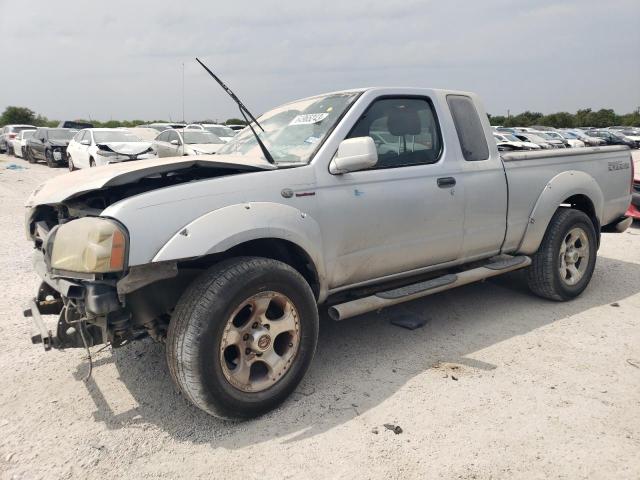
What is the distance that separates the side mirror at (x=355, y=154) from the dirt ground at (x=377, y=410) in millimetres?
1424

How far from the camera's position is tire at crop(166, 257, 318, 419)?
107 inches

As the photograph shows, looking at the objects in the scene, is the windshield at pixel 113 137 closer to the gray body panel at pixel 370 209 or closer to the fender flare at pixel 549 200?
the gray body panel at pixel 370 209

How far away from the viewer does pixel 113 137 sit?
51.5 ft

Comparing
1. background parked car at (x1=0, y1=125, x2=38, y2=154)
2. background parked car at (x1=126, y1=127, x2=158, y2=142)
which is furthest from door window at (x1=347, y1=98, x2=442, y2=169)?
background parked car at (x1=0, y1=125, x2=38, y2=154)

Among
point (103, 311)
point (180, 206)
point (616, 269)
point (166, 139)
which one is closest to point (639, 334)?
point (616, 269)

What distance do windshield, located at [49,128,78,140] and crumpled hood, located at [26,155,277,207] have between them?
64.6ft

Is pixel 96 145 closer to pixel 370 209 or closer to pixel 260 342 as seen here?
pixel 370 209

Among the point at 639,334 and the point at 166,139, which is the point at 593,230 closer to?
the point at 639,334

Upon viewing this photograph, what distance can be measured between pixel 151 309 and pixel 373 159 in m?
1.58

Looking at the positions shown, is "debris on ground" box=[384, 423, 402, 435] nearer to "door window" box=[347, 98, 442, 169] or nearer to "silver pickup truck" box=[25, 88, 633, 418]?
"silver pickup truck" box=[25, 88, 633, 418]

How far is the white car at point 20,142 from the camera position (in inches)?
959

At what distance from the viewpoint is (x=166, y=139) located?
15328mm

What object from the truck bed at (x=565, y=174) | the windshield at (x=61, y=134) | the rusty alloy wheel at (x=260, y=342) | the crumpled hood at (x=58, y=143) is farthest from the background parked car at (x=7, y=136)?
the rusty alloy wheel at (x=260, y=342)

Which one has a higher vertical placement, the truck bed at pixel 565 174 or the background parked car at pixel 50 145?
the background parked car at pixel 50 145
